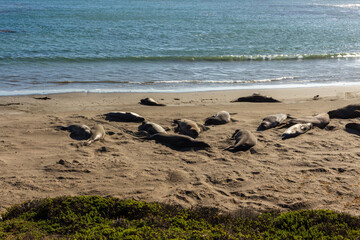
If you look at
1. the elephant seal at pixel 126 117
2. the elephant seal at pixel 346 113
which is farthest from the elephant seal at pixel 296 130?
the elephant seal at pixel 126 117

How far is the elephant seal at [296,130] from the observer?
796 cm

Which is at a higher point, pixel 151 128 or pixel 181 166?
pixel 151 128

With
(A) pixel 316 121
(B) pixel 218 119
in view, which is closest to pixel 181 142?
(B) pixel 218 119

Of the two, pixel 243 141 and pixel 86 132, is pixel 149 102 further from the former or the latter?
pixel 243 141

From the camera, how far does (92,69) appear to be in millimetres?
15711

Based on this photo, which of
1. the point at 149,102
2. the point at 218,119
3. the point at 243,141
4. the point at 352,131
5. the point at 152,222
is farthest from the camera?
the point at 149,102

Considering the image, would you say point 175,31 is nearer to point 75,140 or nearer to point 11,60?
point 11,60

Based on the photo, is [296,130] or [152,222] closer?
[152,222]

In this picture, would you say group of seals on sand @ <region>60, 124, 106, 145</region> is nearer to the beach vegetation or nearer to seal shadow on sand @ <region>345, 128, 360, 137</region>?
the beach vegetation

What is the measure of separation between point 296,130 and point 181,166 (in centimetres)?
293

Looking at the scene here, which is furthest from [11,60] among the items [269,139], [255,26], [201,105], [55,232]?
[255,26]

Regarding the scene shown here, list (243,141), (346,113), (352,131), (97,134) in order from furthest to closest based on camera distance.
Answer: (346,113), (352,131), (97,134), (243,141)

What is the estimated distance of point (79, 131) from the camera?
8.01 meters

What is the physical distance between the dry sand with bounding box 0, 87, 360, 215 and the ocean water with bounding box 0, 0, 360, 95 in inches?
167
